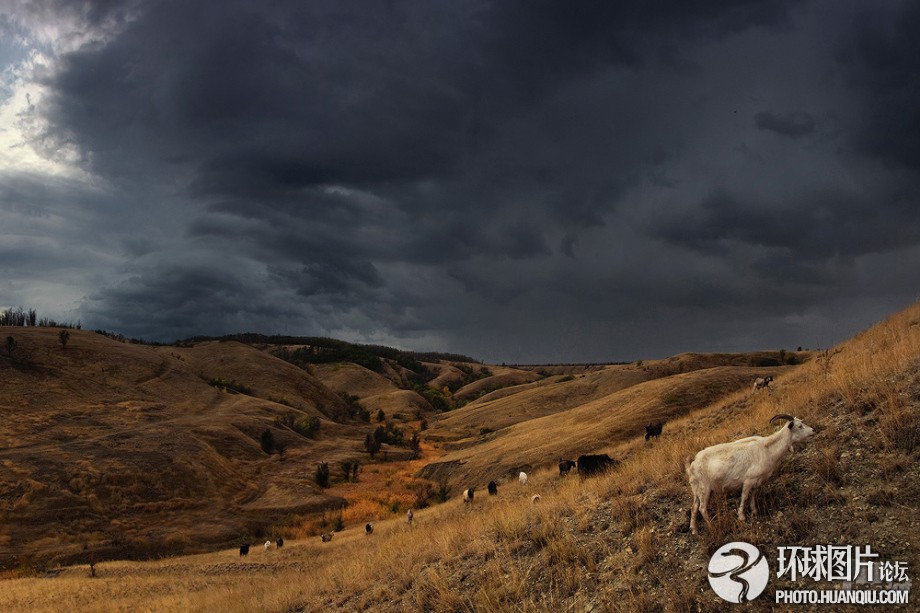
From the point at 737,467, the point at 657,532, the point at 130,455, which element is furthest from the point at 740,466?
the point at 130,455

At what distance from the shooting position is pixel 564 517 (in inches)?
426

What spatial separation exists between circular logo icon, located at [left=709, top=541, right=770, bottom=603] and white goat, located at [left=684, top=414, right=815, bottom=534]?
0.53 m

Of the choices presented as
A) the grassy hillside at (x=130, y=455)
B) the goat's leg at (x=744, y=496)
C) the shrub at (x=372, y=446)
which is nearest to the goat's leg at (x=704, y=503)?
the goat's leg at (x=744, y=496)

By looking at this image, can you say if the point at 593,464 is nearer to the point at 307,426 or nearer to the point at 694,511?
the point at 694,511

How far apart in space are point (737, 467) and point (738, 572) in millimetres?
1541

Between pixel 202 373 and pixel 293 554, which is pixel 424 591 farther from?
pixel 202 373

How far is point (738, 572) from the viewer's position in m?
7.22

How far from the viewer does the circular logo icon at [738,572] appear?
692 centimetres

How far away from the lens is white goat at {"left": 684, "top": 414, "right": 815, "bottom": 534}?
797 cm

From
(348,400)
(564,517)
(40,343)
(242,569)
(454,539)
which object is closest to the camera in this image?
(564,517)

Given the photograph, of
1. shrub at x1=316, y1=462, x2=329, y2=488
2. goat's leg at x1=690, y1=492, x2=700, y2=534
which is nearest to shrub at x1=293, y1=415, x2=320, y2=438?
shrub at x1=316, y1=462, x2=329, y2=488

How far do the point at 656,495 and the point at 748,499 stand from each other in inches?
80.8

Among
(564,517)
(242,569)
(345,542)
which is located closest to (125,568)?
(242,569)

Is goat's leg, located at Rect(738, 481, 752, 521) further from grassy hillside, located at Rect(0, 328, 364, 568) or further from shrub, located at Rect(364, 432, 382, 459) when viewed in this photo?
shrub, located at Rect(364, 432, 382, 459)
